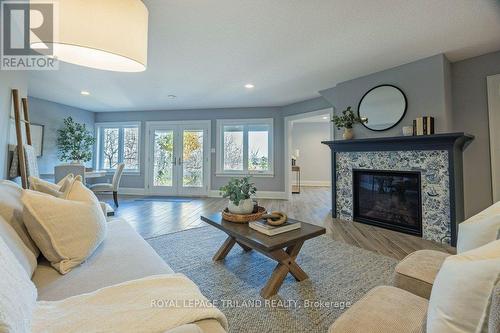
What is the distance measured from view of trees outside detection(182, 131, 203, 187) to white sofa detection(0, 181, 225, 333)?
4686mm

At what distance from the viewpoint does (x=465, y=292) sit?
55 centimetres

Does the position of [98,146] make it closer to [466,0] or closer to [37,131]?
[37,131]

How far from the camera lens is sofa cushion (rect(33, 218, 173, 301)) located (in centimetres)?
92

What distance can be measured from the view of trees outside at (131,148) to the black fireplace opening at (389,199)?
5481 millimetres

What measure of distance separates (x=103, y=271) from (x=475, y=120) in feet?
13.8

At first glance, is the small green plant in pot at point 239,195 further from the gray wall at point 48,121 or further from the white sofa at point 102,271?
the gray wall at point 48,121

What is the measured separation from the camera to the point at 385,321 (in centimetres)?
80

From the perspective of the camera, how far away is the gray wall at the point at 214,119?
568cm

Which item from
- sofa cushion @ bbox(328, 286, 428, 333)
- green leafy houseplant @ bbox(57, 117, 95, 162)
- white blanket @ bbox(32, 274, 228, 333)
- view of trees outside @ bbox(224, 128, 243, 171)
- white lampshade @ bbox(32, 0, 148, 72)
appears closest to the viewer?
white blanket @ bbox(32, 274, 228, 333)

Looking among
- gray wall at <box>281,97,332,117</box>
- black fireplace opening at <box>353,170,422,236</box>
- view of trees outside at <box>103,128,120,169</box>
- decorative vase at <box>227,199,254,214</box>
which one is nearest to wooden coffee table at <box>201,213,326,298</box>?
decorative vase at <box>227,199,254,214</box>

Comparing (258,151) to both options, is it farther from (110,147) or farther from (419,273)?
(419,273)

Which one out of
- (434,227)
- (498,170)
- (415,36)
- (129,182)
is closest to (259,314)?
(434,227)

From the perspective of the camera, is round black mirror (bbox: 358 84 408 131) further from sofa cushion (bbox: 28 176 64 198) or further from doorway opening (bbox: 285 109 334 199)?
doorway opening (bbox: 285 109 334 199)

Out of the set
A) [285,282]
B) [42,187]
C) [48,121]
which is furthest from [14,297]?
[48,121]
